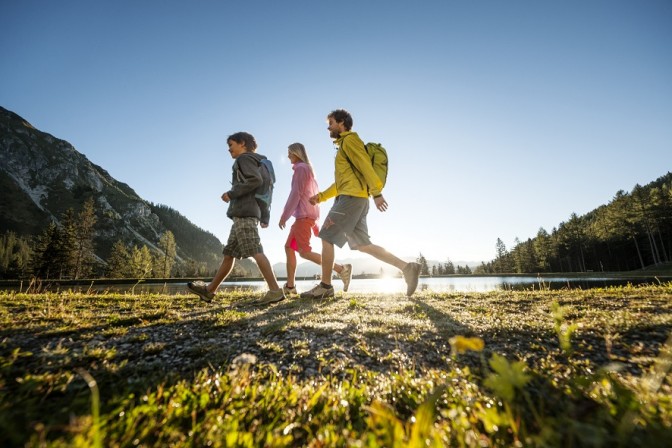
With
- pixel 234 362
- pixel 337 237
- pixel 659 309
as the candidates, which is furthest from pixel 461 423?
pixel 337 237

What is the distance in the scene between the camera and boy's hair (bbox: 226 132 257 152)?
6273mm

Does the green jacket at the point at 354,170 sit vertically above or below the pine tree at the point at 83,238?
below

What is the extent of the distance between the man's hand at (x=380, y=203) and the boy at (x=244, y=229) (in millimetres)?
2305

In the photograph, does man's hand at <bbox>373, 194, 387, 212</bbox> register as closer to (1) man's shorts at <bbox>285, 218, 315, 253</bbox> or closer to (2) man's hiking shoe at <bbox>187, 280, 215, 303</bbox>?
(1) man's shorts at <bbox>285, 218, 315, 253</bbox>

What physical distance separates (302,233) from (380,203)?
2.26m

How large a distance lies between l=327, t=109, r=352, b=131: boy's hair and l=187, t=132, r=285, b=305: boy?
1.92m

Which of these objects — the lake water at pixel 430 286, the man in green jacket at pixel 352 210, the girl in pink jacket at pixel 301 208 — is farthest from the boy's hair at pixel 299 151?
the lake water at pixel 430 286

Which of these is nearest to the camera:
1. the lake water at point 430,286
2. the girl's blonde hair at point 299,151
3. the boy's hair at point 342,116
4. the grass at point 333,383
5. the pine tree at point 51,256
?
the grass at point 333,383

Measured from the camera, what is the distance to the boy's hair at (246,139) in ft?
20.6

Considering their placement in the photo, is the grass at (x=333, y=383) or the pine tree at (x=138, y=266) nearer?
the grass at (x=333, y=383)

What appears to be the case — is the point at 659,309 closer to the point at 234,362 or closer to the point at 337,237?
the point at 337,237

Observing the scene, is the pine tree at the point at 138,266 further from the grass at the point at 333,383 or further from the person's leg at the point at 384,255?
the grass at the point at 333,383

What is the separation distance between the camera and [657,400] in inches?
50.8

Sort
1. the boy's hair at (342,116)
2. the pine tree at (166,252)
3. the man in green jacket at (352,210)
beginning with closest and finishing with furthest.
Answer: the man in green jacket at (352,210), the boy's hair at (342,116), the pine tree at (166,252)
